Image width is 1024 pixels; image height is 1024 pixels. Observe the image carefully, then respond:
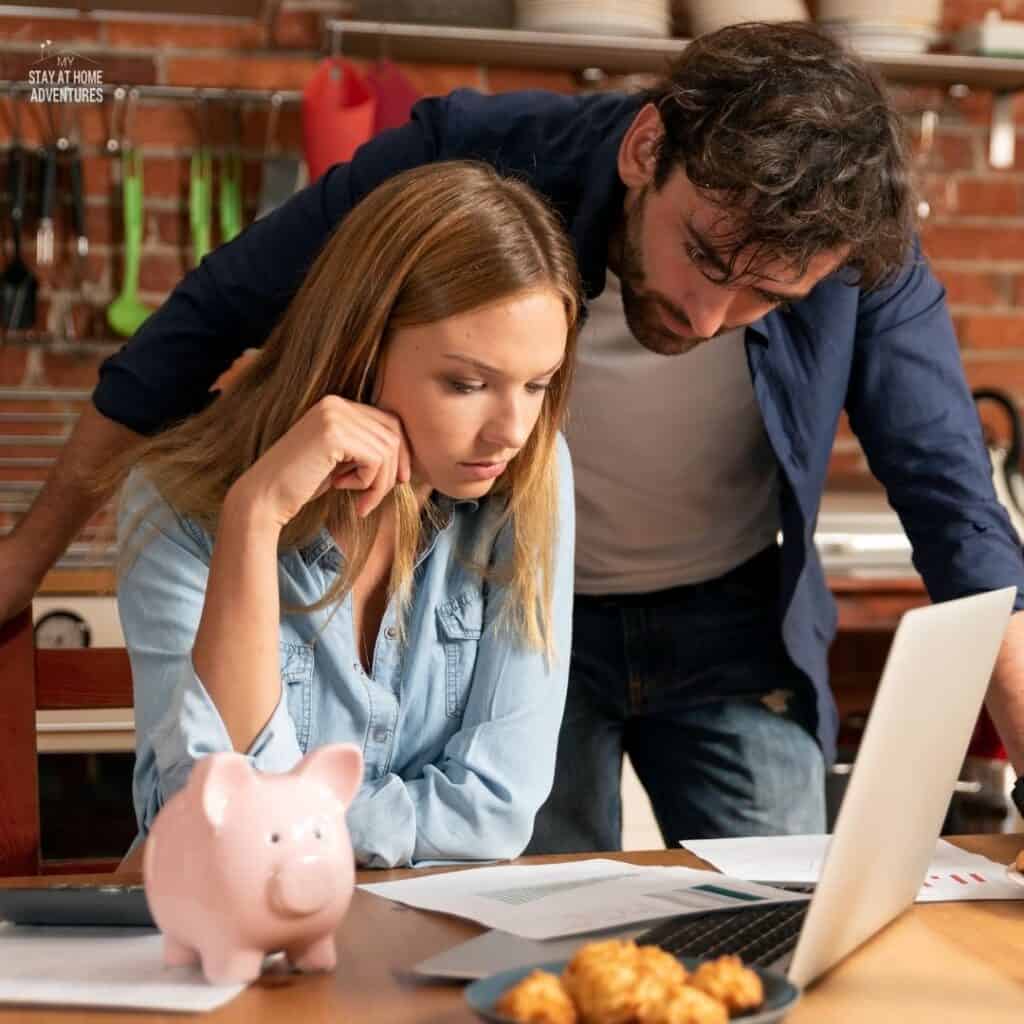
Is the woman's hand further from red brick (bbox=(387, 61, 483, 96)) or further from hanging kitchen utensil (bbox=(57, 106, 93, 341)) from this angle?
red brick (bbox=(387, 61, 483, 96))

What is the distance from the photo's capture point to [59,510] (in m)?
1.46

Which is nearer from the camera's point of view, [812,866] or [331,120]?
[812,866]

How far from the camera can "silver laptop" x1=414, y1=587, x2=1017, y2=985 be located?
83 cm

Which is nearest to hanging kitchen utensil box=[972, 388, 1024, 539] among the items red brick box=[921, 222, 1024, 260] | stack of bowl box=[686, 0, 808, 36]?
red brick box=[921, 222, 1024, 260]

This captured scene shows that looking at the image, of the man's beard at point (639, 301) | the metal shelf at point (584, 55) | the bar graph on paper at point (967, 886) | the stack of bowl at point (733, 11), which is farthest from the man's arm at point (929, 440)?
the stack of bowl at point (733, 11)

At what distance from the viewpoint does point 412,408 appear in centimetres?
121

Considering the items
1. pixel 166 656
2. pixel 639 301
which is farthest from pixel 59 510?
pixel 639 301

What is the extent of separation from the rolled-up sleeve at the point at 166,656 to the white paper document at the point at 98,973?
0.15m

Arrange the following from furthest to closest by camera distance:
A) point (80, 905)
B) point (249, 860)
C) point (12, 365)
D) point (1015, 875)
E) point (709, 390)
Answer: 1. point (12, 365)
2. point (709, 390)
3. point (1015, 875)
4. point (80, 905)
5. point (249, 860)

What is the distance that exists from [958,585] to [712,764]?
0.35 metres

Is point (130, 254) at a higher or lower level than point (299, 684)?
higher

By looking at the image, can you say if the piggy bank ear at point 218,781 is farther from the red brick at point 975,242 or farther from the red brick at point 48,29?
the red brick at point 975,242

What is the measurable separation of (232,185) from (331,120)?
23 cm

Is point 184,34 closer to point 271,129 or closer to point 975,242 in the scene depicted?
point 271,129
